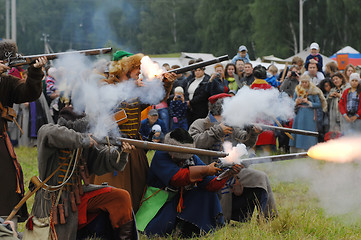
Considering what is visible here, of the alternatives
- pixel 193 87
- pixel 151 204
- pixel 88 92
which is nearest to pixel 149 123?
pixel 193 87

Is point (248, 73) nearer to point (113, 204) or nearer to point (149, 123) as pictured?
point (149, 123)

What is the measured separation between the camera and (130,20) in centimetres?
1425

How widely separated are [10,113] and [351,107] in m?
7.03

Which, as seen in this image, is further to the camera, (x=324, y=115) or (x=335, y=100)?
(x=324, y=115)

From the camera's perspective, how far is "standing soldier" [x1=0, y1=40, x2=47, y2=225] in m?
4.80

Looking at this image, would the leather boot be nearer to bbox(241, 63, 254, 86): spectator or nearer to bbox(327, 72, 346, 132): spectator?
bbox(241, 63, 254, 86): spectator

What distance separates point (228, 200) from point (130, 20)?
903 cm

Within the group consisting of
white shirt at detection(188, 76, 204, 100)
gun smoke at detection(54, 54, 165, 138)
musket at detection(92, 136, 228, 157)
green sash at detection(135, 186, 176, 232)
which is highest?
gun smoke at detection(54, 54, 165, 138)

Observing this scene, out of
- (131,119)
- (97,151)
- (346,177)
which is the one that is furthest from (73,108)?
(346,177)

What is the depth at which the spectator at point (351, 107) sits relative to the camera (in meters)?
10.2

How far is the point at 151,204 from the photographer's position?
18.9 ft

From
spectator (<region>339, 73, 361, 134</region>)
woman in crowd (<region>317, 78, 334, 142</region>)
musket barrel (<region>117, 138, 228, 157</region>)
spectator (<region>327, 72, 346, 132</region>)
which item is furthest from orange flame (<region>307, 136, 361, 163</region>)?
woman in crowd (<region>317, 78, 334, 142</region>)

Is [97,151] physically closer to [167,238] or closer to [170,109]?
[167,238]

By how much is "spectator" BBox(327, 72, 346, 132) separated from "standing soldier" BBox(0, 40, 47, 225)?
6.99 metres
